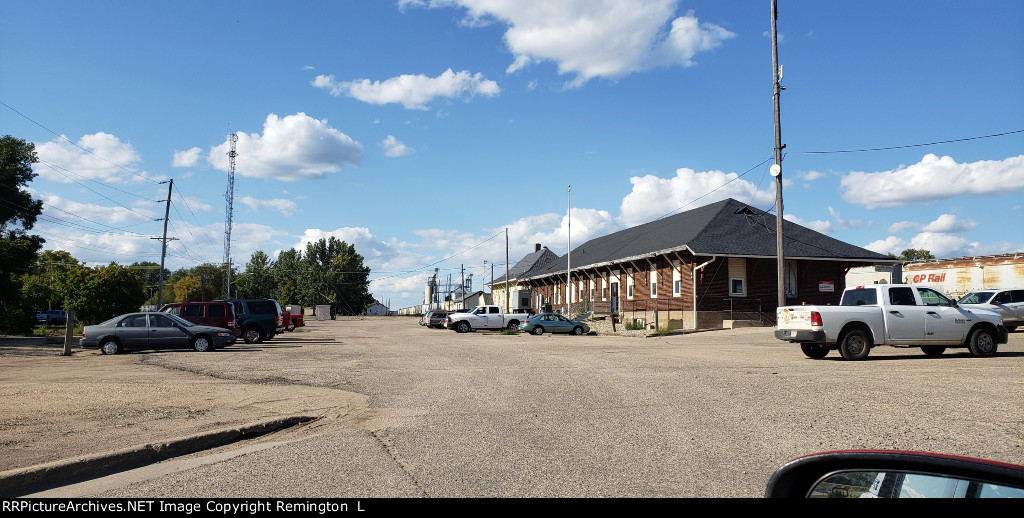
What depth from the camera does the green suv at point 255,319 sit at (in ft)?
103

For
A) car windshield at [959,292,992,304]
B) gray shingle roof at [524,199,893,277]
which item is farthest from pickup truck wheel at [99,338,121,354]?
car windshield at [959,292,992,304]

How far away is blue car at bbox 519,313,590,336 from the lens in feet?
126

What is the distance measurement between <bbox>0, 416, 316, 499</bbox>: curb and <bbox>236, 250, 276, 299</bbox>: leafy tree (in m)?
129

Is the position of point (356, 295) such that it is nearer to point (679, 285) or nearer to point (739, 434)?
point (679, 285)

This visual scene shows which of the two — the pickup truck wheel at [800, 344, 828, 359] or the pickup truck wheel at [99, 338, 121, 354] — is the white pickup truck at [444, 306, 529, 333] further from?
the pickup truck wheel at [800, 344, 828, 359]

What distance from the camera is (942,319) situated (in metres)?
17.4

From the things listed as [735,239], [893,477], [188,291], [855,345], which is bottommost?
[855,345]

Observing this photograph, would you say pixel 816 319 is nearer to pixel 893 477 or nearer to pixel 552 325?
pixel 893 477

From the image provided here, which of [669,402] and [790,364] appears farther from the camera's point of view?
[790,364]

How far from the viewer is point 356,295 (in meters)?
125

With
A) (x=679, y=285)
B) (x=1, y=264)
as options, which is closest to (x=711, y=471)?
(x=679, y=285)

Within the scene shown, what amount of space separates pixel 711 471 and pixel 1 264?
3790cm

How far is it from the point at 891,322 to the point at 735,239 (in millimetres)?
22992

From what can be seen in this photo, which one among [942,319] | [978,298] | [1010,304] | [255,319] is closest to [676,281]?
[978,298]
